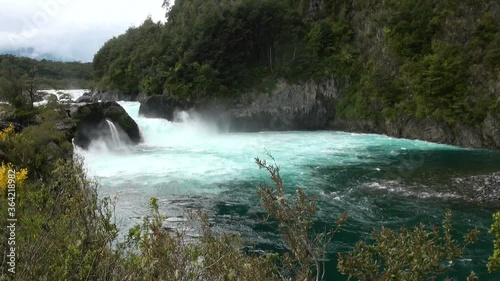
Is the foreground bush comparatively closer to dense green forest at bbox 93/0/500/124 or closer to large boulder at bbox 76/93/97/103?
dense green forest at bbox 93/0/500/124

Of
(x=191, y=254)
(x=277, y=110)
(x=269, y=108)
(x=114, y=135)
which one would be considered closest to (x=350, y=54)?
(x=277, y=110)

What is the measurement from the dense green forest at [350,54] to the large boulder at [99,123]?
34.4 ft

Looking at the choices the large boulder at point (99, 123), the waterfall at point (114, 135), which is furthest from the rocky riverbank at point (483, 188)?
the waterfall at point (114, 135)

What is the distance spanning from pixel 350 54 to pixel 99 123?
25321 mm

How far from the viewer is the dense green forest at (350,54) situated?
28953 millimetres

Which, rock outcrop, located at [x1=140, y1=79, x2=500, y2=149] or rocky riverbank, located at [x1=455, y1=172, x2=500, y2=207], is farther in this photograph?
Result: rock outcrop, located at [x1=140, y1=79, x2=500, y2=149]

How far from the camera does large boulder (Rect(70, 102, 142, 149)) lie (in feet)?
93.8

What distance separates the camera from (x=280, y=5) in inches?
1751

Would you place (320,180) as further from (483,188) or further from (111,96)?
(111,96)

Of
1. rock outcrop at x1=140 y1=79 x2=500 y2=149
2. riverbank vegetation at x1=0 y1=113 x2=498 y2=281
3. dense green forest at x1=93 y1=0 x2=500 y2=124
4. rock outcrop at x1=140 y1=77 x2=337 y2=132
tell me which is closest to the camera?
riverbank vegetation at x1=0 y1=113 x2=498 y2=281

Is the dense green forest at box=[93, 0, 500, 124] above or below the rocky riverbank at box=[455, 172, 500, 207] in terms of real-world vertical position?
above

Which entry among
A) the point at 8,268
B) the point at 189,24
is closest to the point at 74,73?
the point at 189,24

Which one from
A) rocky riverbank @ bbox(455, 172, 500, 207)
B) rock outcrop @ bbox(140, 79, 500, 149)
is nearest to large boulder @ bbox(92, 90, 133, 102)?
rock outcrop @ bbox(140, 79, 500, 149)

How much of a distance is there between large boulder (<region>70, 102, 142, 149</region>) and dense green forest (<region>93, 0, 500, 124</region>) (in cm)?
1049
